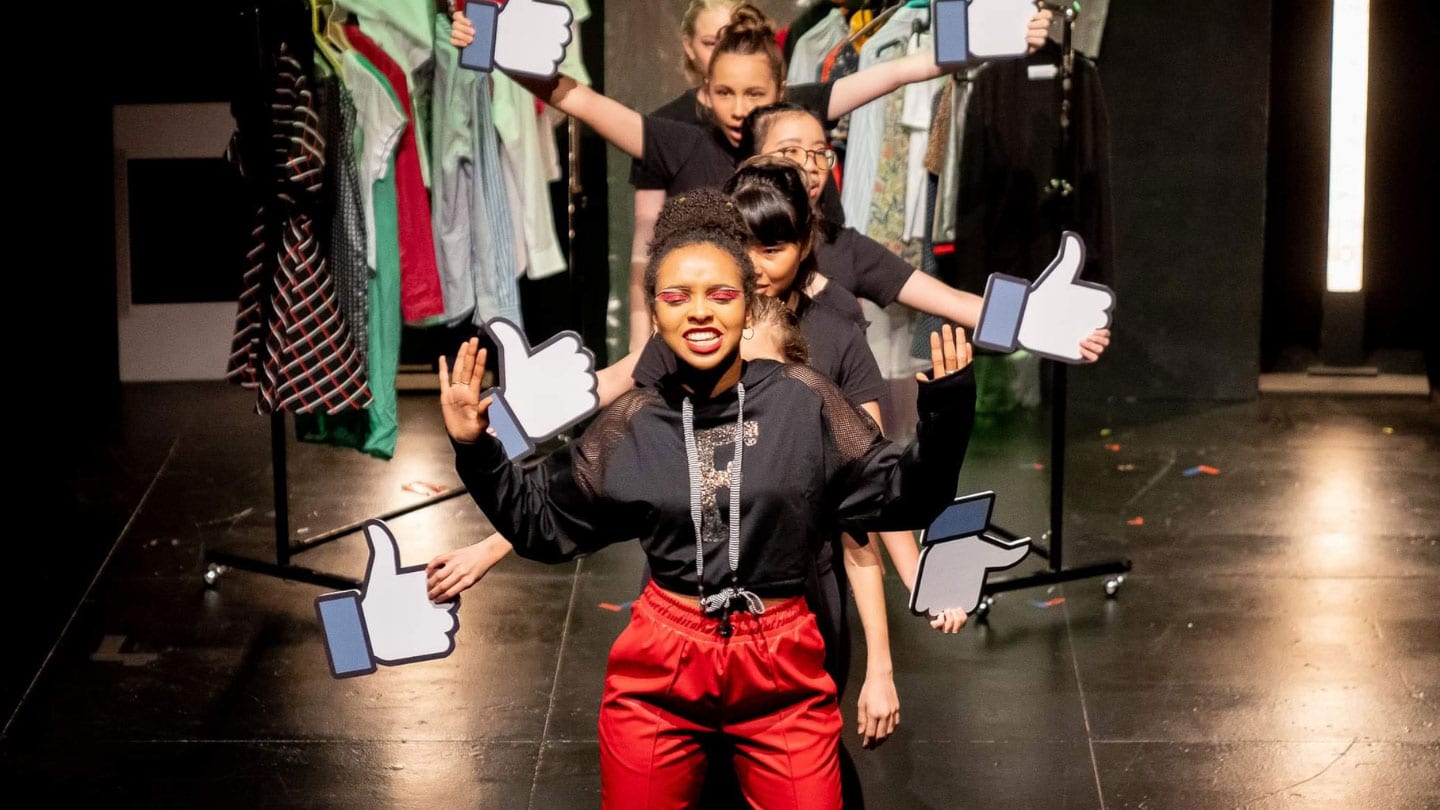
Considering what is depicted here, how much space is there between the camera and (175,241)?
6.40 meters

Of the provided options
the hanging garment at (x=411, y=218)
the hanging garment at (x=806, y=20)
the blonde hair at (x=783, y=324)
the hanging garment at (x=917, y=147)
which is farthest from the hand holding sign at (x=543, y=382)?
the hanging garment at (x=806, y=20)

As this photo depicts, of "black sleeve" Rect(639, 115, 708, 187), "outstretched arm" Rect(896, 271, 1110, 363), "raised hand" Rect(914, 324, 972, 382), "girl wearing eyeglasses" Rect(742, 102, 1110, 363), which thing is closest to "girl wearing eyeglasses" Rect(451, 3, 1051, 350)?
"black sleeve" Rect(639, 115, 708, 187)

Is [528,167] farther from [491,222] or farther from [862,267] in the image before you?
[862,267]

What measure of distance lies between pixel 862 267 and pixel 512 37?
770mm

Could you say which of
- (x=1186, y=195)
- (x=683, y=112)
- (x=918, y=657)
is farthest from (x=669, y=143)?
(x=1186, y=195)

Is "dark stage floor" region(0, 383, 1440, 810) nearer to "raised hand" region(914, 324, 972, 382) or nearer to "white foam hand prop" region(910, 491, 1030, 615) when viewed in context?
"white foam hand prop" region(910, 491, 1030, 615)

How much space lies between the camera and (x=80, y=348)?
6387 mm

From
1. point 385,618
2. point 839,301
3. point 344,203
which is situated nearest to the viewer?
point 385,618

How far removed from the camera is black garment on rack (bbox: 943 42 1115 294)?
521cm

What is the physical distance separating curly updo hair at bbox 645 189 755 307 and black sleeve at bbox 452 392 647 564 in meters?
0.19

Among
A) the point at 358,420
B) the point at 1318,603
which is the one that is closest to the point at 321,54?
the point at 358,420

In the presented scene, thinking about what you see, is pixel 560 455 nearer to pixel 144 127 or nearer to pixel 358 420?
pixel 358 420

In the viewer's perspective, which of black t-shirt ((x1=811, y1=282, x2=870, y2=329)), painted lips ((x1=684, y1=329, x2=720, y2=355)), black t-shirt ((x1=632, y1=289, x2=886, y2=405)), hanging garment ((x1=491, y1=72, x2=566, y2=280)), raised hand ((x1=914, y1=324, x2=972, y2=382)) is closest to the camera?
raised hand ((x1=914, y1=324, x2=972, y2=382))

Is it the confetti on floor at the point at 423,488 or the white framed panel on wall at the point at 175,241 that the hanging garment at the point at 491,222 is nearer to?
the confetti on floor at the point at 423,488
